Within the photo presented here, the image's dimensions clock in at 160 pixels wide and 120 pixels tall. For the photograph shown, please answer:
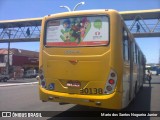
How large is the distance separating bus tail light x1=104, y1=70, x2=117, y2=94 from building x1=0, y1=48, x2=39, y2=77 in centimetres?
5569

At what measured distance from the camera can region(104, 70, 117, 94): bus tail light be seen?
8492 millimetres

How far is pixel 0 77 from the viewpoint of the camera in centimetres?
4909

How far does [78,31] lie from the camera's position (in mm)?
9195

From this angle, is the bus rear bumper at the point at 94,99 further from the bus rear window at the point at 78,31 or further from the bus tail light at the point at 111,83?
the bus rear window at the point at 78,31

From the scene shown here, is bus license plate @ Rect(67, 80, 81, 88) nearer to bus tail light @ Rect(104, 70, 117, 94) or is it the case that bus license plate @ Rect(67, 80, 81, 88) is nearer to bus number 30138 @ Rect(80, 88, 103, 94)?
bus number 30138 @ Rect(80, 88, 103, 94)

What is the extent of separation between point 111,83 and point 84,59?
107 cm

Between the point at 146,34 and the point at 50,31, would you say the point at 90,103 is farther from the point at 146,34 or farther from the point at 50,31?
the point at 146,34

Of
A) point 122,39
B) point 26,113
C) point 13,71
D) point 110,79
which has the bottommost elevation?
point 13,71

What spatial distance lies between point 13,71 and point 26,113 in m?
56.1

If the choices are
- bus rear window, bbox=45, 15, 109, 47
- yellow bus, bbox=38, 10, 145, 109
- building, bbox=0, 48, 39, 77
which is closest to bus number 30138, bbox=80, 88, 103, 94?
yellow bus, bbox=38, 10, 145, 109

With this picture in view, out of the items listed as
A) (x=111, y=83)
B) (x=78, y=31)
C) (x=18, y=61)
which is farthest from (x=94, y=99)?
(x=18, y=61)

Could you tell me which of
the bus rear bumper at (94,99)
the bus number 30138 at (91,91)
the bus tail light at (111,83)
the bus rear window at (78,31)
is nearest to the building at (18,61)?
the bus rear window at (78,31)

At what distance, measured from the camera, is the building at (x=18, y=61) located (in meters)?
66.7

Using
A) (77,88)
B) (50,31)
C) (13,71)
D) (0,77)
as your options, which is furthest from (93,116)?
(13,71)
